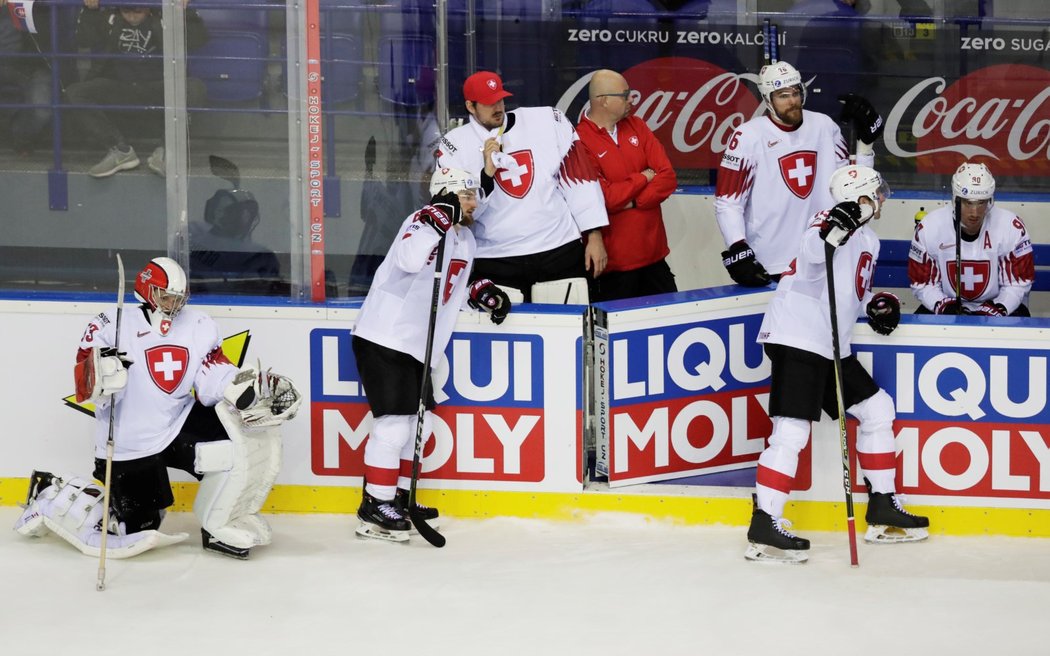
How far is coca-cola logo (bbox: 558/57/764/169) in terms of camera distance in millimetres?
7301

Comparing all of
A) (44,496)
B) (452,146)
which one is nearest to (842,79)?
(452,146)

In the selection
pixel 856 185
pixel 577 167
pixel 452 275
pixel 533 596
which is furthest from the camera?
pixel 577 167

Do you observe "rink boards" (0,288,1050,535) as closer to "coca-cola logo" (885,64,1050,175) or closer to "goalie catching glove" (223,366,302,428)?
"goalie catching glove" (223,366,302,428)

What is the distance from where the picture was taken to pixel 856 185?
15.5 ft

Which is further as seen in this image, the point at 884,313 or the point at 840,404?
the point at 884,313

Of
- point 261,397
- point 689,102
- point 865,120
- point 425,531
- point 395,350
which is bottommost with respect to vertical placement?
point 425,531

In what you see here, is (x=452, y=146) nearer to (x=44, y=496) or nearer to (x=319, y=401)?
(x=319, y=401)

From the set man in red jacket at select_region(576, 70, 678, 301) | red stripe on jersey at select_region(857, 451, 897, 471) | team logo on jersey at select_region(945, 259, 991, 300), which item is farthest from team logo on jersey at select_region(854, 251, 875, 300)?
man in red jacket at select_region(576, 70, 678, 301)

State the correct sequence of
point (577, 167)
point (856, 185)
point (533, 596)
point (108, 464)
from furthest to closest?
point (577, 167), point (856, 185), point (108, 464), point (533, 596)

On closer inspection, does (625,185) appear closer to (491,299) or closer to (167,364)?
(491,299)

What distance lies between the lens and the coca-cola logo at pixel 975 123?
731cm

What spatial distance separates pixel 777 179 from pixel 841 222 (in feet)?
3.87

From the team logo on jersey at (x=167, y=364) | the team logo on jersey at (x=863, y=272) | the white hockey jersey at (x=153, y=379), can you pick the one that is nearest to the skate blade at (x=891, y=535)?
the team logo on jersey at (x=863, y=272)

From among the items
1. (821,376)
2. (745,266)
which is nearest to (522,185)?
(745,266)
